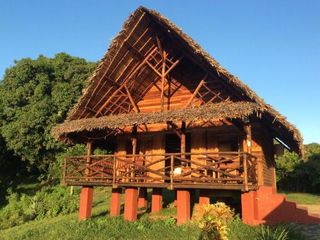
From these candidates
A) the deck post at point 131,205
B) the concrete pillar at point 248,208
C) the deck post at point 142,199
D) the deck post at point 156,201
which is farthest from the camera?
the deck post at point 142,199

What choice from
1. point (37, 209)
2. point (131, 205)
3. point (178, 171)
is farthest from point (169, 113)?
point (37, 209)

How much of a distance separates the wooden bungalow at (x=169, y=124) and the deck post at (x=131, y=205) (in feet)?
0.13

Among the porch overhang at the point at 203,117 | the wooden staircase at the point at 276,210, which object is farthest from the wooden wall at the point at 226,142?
the wooden staircase at the point at 276,210

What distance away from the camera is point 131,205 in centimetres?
1411

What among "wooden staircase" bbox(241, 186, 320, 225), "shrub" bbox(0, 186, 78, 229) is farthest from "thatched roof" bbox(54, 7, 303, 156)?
"shrub" bbox(0, 186, 78, 229)

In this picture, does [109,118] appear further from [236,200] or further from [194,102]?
A: [236,200]

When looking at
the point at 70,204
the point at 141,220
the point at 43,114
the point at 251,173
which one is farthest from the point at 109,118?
the point at 43,114

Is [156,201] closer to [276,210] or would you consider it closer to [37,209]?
[276,210]

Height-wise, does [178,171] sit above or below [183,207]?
above

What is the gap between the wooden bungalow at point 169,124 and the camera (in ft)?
41.1

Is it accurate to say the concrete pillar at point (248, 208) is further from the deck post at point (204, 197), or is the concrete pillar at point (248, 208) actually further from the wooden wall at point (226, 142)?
the wooden wall at point (226, 142)

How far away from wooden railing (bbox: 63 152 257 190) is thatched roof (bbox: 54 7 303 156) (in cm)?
156

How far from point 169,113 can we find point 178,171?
118 inches

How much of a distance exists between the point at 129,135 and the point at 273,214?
25.5 ft
